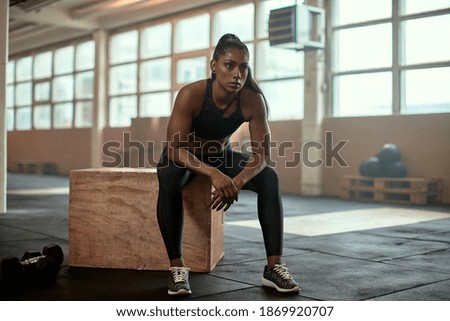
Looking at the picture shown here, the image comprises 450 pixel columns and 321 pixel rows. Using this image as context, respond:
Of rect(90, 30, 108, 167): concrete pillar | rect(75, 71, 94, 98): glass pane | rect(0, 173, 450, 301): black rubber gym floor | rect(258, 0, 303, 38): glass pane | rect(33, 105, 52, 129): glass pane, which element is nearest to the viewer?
rect(0, 173, 450, 301): black rubber gym floor

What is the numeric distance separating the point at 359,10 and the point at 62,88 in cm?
788

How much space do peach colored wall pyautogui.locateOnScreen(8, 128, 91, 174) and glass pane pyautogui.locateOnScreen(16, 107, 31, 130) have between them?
0.18 m

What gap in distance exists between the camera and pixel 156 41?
10664 mm

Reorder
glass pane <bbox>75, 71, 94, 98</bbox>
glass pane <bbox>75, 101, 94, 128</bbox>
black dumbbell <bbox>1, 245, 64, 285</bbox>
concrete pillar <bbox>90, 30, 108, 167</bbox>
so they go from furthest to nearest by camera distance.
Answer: glass pane <bbox>75, 101, 94, 128</bbox>
glass pane <bbox>75, 71, 94, 98</bbox>
concrete pillar <bbox>90, 30, 108, 167</bbox>
black dumbbell <bbox>1, 245, 64, 285</bbox>

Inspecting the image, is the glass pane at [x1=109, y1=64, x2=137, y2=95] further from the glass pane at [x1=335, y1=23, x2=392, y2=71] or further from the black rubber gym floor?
the black rubber gym floor

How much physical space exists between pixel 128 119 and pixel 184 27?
2.35 m

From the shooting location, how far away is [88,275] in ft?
8.52

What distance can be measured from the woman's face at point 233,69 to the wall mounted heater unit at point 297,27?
4995 millimetres

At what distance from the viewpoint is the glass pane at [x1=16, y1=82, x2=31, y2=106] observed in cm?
1411

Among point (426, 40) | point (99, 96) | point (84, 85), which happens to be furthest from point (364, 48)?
point (84, 85)

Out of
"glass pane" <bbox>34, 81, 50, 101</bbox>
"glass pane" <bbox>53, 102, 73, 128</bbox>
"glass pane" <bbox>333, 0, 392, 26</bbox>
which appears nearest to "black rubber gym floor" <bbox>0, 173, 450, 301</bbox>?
"glass pane" <bbox>333, 0, 392, 26</bbox>

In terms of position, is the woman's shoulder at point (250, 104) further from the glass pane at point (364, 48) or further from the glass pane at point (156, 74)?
the glass pane at point (156, 74)
